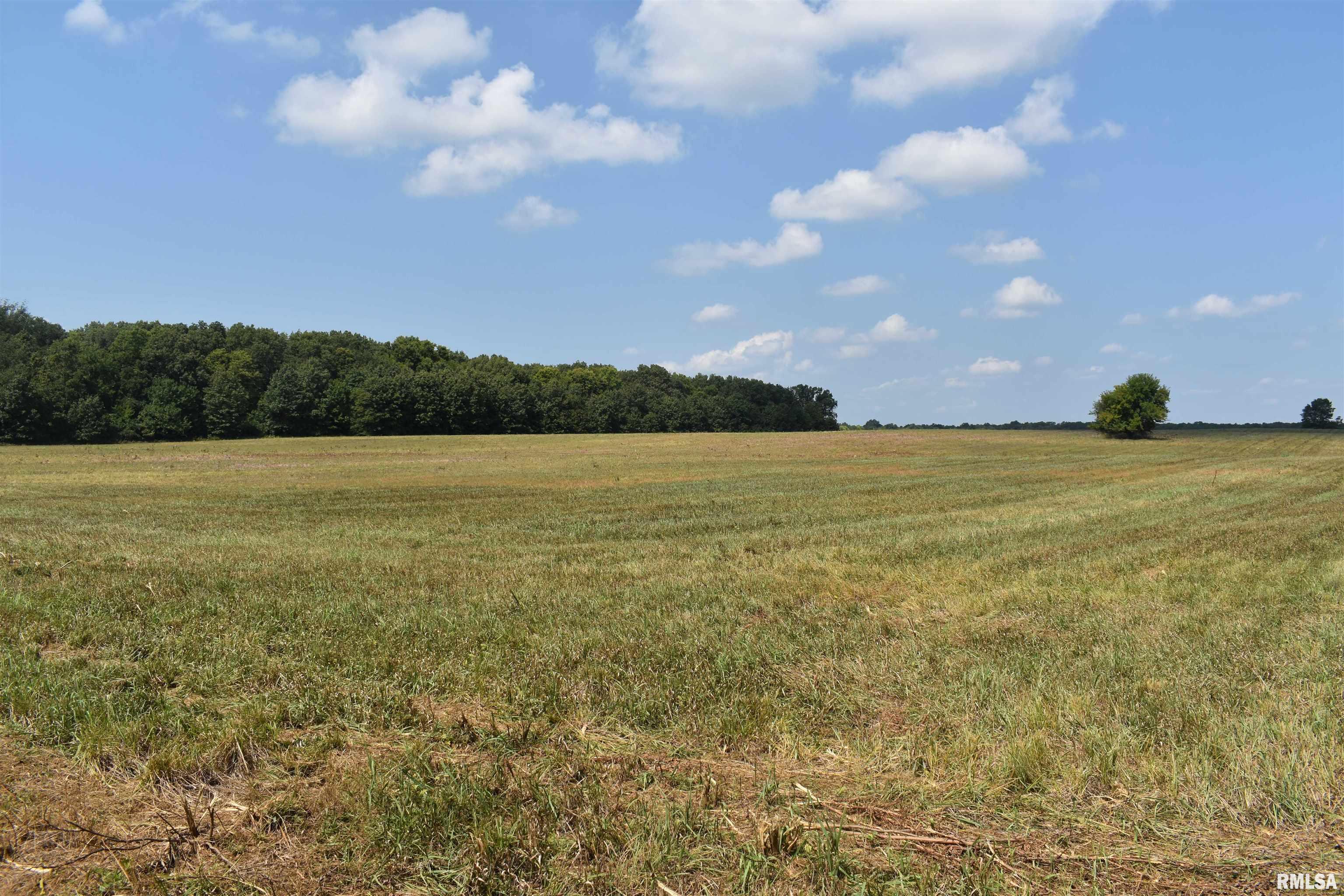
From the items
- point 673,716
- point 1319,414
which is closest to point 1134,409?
point 1319,414

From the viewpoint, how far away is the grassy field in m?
3.47

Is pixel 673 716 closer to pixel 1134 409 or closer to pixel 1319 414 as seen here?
pixel 1134 409

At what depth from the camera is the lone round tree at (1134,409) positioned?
276ft

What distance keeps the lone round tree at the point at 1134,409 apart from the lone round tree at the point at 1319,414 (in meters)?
37.0

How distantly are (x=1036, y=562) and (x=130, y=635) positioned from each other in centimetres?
1166

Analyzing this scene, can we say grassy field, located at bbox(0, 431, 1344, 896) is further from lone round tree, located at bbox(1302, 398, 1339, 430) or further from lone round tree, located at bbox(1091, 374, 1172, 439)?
lone round tree, located at bbox(1302, 398, 1339, 430)

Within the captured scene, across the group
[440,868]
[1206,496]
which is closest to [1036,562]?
[440,868]

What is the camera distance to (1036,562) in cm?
1119

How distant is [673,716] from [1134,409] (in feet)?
320

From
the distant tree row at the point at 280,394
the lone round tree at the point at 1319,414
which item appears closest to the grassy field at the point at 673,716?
the distant tree row at the point at 280,394

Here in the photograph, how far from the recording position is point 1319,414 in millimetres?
106375

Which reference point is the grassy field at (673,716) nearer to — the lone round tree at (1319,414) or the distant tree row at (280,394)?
the distant tree row at (280,394)

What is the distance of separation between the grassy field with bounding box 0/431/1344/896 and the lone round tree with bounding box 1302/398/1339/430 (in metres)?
124

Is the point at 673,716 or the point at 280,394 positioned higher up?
the point at 280,394
